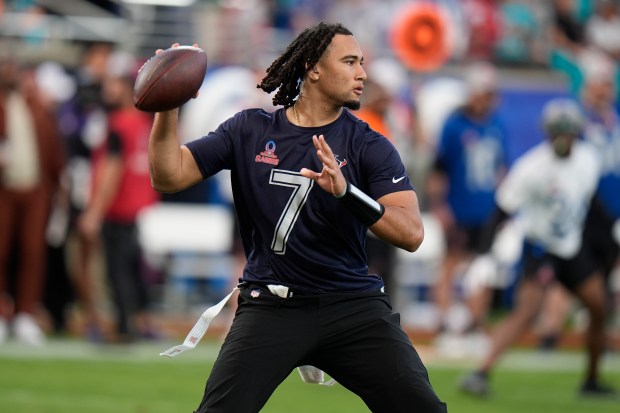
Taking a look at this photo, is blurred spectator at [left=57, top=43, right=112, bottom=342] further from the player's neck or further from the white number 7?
the white number 7

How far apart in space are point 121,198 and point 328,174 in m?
7.76

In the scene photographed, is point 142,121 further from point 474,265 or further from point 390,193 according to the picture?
point 390,193

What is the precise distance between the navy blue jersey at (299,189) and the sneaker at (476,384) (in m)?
4.64

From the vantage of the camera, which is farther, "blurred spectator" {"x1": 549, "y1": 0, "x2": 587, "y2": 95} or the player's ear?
"blurred spectator" {"x1": 549, "y1": 0, "x2": 587, "y2": 95}

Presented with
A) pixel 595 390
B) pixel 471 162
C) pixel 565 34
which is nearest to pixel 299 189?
pixel 595 390

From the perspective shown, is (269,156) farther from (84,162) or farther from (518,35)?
(518,35)

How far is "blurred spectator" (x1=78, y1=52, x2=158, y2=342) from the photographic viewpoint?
12633mm

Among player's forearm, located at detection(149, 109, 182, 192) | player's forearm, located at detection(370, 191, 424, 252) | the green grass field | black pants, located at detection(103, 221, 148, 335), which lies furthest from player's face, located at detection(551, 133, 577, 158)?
player's forearm, located at detection(149, 109, 182, 192)

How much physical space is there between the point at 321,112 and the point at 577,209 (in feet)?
16.5

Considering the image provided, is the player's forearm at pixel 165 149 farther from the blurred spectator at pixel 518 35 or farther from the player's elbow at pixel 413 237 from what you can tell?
the blurred spectator at pixel 518 35

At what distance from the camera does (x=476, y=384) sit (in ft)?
34.0

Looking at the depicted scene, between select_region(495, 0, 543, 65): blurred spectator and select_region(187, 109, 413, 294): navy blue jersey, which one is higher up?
select_region(495, 0, 543, 65): blurred spectator

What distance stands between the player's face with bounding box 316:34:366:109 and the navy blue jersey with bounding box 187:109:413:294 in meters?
0.11

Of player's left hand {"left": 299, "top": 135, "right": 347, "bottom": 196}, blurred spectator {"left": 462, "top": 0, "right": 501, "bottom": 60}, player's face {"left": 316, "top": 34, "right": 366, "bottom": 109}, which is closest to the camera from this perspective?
player's left hand {"left": 299, "top": 135, "right": 347, "bottom": 196}
